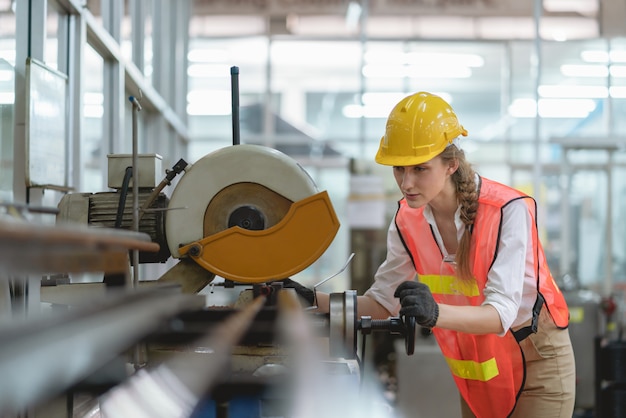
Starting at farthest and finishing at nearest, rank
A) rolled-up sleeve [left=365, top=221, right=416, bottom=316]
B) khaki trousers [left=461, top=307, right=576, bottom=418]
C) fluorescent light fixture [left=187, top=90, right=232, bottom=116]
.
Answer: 1. fluorescent light fixture [left=187, top=90, right=232, bottom=116]
2. rolled-up sleeve [left=365, top=221, right=416, bottom=316]
3. khaki trousers [left=461, top=307, right=576, bottom=418]

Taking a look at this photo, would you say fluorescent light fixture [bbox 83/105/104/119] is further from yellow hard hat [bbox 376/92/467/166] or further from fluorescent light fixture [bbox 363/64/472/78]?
fluorescent light fixture [bbox 363/64/472/78]

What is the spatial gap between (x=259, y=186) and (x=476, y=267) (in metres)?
0.68

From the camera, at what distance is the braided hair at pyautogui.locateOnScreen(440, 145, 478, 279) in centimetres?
220

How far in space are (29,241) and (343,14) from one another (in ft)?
25.1

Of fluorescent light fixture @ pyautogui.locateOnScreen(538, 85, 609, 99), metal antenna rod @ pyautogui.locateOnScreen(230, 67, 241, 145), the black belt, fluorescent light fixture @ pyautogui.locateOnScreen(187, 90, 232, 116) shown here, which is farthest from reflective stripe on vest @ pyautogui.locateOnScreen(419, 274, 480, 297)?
fluorescent light fixture @ pyautogui.locateOnScreen(538, 85, 609, 99)

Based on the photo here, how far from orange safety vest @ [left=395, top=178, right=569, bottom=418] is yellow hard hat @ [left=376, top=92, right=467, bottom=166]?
0.19m

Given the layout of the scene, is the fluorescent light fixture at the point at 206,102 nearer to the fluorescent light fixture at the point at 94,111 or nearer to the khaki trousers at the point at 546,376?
the fluorescent light fixture at the point at 94,111

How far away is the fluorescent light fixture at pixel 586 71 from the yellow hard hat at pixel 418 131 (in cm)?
622

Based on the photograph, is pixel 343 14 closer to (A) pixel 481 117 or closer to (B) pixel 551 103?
(A) pixel 481 117

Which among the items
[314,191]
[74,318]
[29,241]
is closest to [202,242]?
[314,191]

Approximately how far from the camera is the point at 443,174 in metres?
2.18

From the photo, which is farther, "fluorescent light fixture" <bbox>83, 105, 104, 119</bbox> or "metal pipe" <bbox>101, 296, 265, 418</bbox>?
"fluorescent light fixture" <bbox>83, 105, 104, 119</bbox>

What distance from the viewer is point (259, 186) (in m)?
1.92

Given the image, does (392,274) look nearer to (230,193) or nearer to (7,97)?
(230,193)
